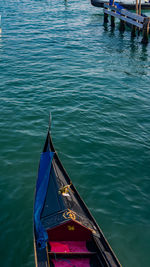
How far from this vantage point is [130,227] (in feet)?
25.7

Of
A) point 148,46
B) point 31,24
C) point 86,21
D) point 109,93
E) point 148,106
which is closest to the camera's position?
point 148,106

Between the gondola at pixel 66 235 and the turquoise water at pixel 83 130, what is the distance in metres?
0.98

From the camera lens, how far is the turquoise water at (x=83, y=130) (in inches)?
306

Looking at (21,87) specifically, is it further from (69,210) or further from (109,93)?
(69,210)

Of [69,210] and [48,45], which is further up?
[48,45]

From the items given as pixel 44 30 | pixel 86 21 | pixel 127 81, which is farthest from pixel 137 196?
pixel 86 21

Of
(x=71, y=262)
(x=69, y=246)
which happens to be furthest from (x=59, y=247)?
(x=71, y=262)

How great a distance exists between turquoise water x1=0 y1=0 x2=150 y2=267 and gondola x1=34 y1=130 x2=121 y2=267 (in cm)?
98

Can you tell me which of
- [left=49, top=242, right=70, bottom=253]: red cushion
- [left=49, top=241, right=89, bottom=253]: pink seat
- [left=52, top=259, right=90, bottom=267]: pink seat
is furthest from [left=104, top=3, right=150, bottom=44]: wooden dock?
[left=52, top=259, right=90, bottom=267]: pink seat

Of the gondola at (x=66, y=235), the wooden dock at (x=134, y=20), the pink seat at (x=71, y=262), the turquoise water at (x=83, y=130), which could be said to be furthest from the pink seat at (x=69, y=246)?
the wooden dock at (x=134, y=20)

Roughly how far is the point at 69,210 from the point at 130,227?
2399 mm

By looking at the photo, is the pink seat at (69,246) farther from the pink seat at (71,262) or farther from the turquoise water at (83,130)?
the turquoise water at (83,130)

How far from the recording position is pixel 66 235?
255 inches

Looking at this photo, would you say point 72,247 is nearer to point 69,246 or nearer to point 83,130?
point 69,246
